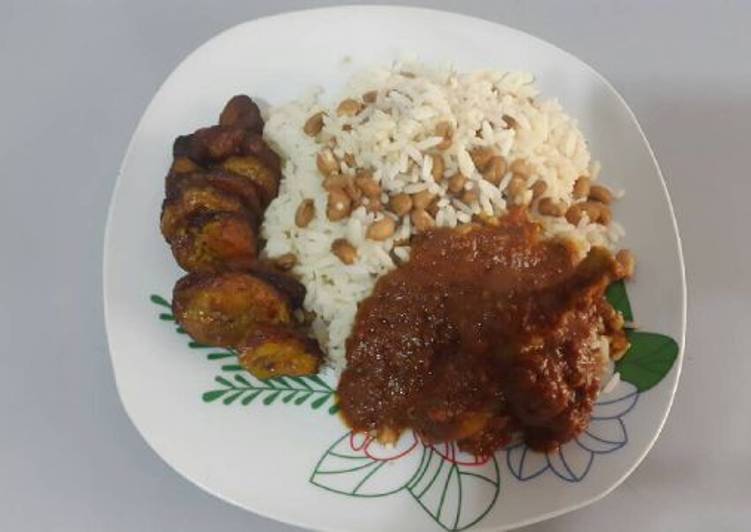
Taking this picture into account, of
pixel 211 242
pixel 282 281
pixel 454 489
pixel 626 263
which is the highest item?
pixel 626 263

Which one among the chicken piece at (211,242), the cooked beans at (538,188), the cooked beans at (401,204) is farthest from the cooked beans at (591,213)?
the chicken piece at (211,242)

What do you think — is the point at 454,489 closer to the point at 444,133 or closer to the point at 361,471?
the point at 361,471

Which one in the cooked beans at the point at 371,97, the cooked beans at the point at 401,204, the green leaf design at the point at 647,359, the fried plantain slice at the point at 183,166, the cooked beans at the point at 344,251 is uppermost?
the cooked beans at the point at 371,97

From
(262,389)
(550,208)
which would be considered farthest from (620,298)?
(262,389)

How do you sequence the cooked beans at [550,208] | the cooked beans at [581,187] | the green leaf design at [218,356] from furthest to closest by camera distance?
the cooked beans at [581,187] < the cooked beans at [550,208] < the green leaf design at [218,356]

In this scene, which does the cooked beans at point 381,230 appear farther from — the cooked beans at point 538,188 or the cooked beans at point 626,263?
the cooked beans at point 626,263

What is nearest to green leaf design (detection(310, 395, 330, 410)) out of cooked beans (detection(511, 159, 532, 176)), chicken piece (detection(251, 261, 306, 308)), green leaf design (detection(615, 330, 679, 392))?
chicken piece (detection(251, 261, 306, 308))
